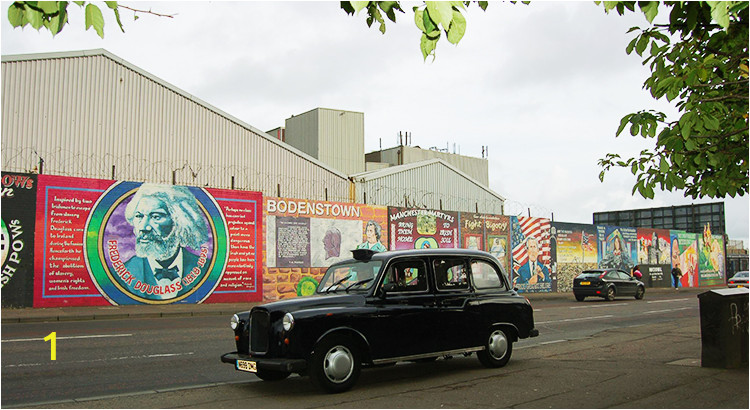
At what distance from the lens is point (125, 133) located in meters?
26.4

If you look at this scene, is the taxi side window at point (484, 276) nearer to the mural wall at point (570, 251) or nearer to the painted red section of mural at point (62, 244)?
the painted red section of mural at point (62, 244)

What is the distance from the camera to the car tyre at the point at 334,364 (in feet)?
23.5

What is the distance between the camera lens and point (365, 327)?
7.55 m

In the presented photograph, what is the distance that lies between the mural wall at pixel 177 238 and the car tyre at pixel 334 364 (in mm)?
16115

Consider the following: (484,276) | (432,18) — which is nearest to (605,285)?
(484,276)

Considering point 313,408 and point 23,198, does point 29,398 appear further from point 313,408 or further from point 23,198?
point 23,198

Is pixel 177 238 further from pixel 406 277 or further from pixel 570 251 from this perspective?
pixel 570 251

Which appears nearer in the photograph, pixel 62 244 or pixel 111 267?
pixel 62 244

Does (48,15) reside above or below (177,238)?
above

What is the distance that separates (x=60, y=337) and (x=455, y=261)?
28.2 feet

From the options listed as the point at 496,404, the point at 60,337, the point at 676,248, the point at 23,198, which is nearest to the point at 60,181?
the point at 23,198

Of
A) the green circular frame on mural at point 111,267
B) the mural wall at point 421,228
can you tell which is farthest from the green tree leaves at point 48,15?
the mural wall at point 421,228

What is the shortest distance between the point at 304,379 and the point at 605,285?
2358cm

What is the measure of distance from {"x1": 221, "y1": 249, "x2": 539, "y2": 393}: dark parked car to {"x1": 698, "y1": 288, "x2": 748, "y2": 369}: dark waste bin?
8.14 feet
